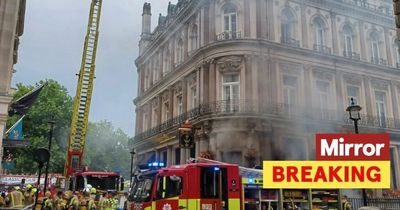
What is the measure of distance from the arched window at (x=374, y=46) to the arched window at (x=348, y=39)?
5.59 ft

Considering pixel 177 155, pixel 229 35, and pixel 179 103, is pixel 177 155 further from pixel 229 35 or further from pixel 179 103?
pixel 229 35

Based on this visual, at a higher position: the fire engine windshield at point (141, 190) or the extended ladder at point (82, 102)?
the extended ladder at point (82, 102)

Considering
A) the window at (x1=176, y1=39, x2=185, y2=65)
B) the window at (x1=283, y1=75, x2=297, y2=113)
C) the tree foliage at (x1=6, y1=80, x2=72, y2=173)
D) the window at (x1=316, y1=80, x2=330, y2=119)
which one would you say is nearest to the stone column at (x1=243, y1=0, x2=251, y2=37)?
the window at (x1=283, y1=75, x2=297, y2=113)

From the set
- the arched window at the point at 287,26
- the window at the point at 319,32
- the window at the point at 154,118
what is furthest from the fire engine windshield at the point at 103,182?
the window at the point at 319,32

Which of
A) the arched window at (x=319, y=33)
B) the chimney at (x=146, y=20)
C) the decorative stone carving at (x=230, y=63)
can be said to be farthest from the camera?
the chimney at (x=146, y=20)

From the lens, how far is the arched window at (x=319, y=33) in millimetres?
22797

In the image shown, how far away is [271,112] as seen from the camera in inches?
761

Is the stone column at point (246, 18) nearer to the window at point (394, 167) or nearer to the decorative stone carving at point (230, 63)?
the decorative stone carving at point (230, 63)

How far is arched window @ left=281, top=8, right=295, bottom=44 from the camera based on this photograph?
71.3 ft

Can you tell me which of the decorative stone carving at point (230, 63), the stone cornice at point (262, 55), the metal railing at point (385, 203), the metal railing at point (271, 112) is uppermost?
the stone cornice at point (262, 55)

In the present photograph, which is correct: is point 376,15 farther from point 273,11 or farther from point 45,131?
point 45,131

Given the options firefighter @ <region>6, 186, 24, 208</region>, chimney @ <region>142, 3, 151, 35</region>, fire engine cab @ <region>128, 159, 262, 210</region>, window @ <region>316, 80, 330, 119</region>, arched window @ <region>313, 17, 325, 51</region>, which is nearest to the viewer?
fire engine cab @ <region>128, 159, 262, 210</region>

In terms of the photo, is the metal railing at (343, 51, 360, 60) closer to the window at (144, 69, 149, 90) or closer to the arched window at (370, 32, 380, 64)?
the arched window at (370, 32, 380, 64)

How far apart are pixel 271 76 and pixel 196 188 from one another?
11809 millimetres
